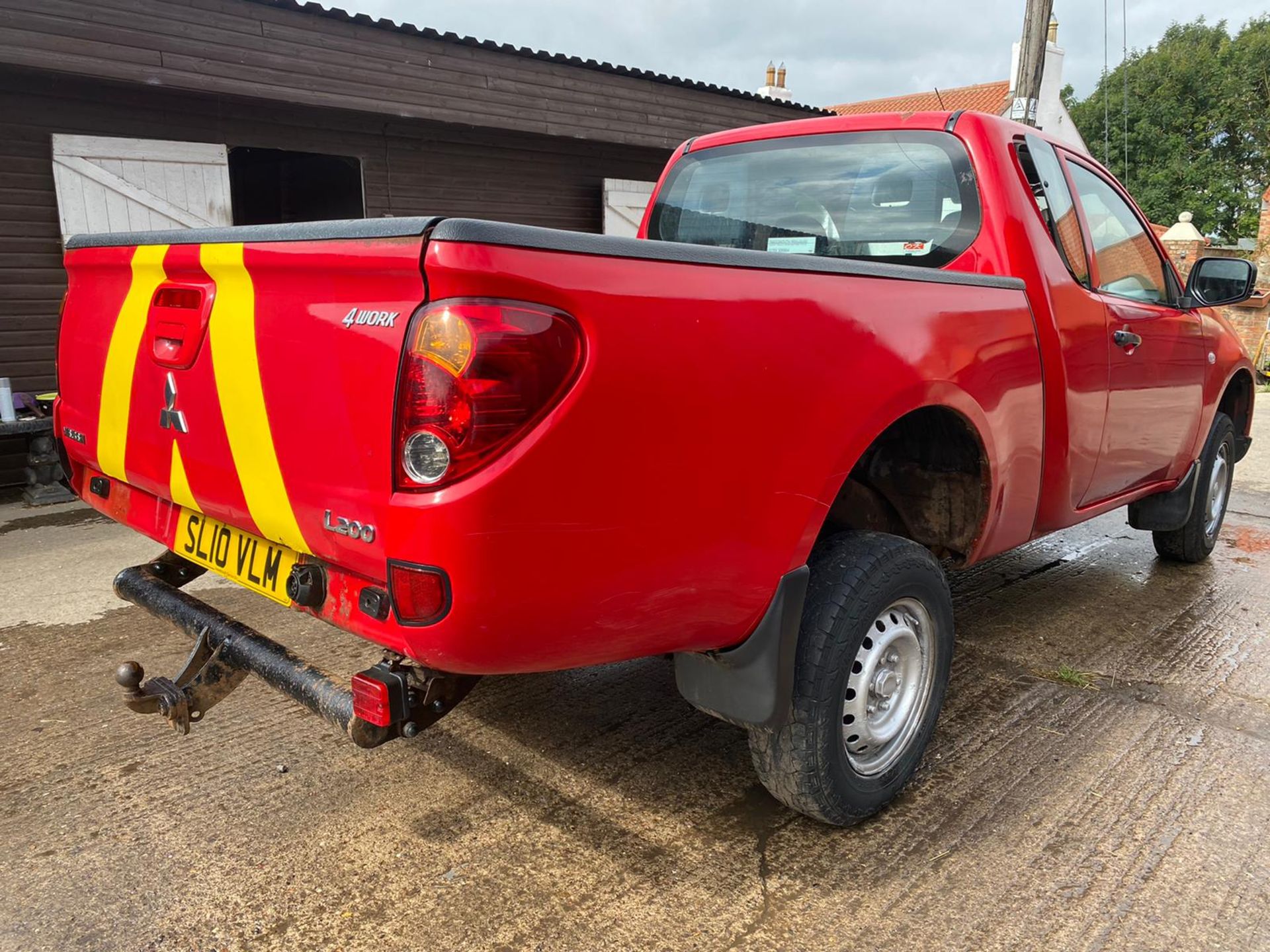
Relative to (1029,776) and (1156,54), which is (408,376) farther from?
(1156,54)

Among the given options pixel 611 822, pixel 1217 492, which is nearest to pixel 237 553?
pixel 611 822

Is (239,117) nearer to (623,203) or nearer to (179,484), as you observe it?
(623,203)

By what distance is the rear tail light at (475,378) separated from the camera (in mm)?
1646

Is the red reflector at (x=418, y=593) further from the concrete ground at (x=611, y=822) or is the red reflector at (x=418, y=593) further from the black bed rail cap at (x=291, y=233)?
the concrete ground at (x=611, y=822)

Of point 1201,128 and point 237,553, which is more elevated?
point 1201,128

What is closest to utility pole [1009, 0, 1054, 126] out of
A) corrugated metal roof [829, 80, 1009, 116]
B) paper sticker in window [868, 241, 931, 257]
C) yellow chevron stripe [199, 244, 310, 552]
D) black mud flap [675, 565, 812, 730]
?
paper sticker in window [868, 241, 931, 257]

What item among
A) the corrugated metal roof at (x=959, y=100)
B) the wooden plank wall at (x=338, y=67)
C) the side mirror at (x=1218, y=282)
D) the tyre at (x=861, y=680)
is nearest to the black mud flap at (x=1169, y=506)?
the side mirror at (x=1218, y=282)

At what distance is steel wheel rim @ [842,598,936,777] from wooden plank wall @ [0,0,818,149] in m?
6.26

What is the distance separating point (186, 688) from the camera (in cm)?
232

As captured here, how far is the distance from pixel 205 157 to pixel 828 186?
555cm

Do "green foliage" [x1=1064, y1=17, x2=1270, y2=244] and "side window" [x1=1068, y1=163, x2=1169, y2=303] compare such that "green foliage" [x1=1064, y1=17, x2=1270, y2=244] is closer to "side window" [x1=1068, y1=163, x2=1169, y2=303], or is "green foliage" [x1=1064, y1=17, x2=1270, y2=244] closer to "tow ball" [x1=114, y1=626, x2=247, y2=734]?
"side window" [x1=1068, y1=163, x2=1169, y2=303]

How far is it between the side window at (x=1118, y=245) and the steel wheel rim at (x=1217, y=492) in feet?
4.23

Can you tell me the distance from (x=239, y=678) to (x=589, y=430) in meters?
1.27

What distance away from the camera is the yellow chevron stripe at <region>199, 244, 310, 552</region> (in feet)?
6.72
